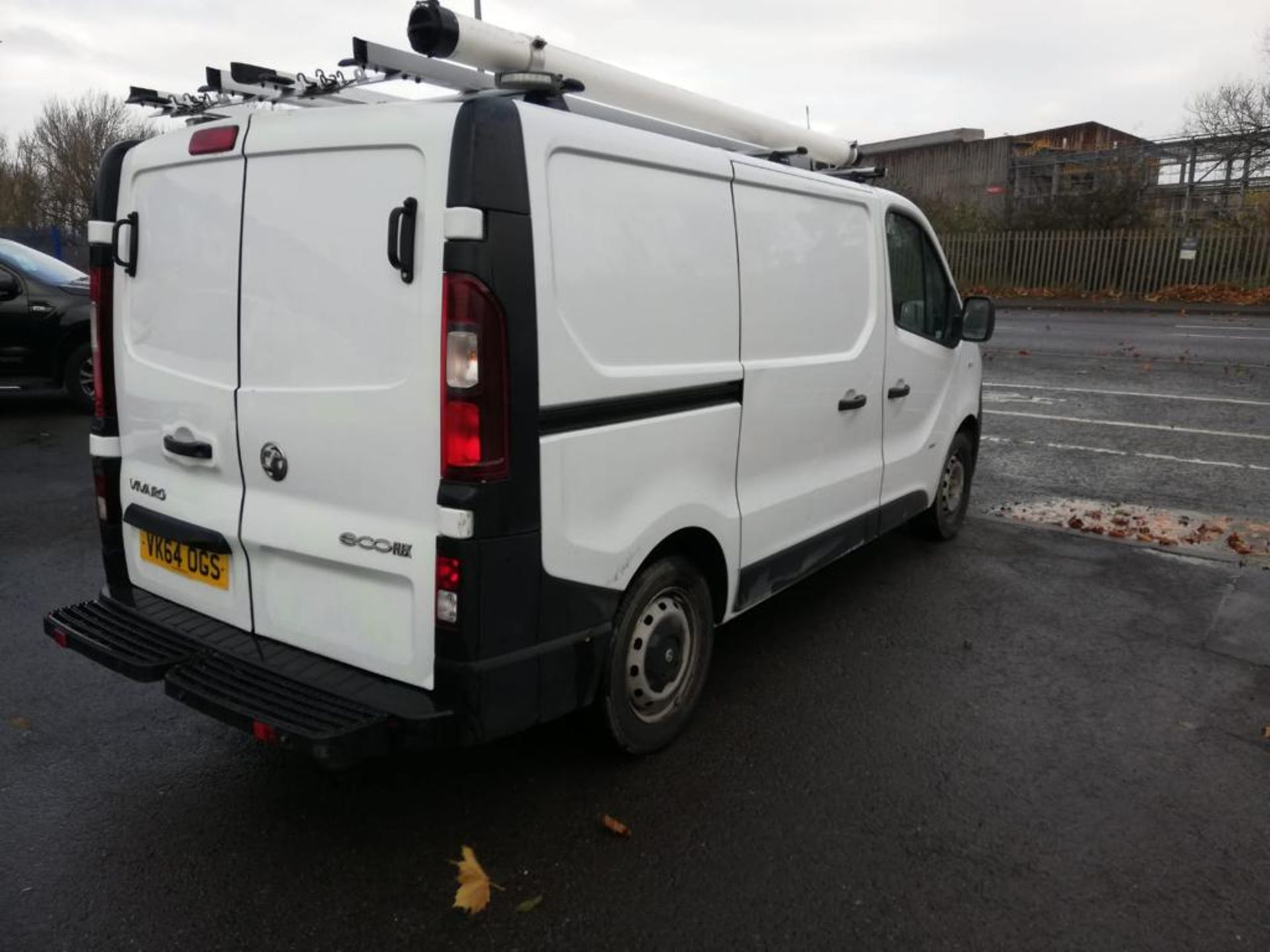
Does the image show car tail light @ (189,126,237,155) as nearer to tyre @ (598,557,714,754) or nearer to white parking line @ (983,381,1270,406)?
tyre @ (598,557,714,754)

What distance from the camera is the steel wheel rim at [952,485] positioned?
5.98 metres

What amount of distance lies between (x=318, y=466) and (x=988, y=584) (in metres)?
3.92

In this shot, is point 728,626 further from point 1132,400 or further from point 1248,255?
point 1248,255

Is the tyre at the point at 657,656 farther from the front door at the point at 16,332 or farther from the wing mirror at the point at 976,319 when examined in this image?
the front door at the point at 16,332

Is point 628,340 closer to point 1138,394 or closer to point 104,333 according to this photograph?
point 104,333

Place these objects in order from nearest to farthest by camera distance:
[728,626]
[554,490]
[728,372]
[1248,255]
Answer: [554,490]
[728,372]
[728,626]
[1248,255]

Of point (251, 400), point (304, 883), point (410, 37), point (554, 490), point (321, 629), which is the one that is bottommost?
point (304, 883)

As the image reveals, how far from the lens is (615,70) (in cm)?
364

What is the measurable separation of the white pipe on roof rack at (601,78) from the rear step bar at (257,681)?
6.12 feet

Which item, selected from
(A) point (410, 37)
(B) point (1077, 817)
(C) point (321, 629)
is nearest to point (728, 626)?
(B) point (1077, 817)

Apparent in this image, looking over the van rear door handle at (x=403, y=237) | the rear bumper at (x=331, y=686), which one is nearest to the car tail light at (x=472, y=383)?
the van rear door handle at (x=403, y=237)

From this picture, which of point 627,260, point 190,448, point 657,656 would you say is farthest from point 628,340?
point 190,448

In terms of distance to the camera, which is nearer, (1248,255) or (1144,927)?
(1144,927)

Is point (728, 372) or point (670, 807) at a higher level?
A: point (728, 372)
